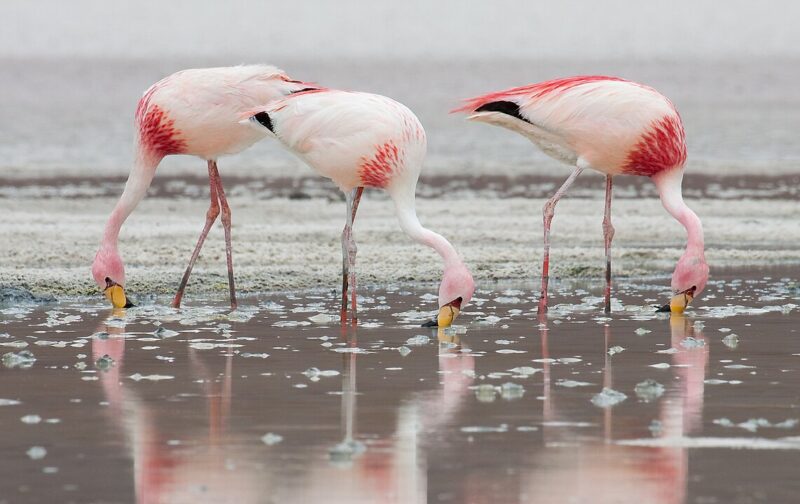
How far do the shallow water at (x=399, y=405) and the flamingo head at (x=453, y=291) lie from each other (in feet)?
0.41

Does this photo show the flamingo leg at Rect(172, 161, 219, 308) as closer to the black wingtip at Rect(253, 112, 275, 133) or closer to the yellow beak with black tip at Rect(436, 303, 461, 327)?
the black wingtip at Rect(253, 112, 275, 133)

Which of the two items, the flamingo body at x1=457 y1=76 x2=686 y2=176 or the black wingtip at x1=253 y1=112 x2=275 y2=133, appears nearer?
the black wingtip at x1=253 y1=112 x2=275 y2=133

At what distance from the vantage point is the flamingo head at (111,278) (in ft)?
33.9

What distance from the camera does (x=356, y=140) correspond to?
385 inches

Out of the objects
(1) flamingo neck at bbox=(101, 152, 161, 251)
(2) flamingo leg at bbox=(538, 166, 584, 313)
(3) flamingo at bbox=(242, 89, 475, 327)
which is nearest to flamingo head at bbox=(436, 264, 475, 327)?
(3) flamingo at bbox=(242, 89, 475, 327)

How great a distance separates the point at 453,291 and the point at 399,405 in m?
2.34

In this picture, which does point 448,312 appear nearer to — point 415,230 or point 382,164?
point 415,230

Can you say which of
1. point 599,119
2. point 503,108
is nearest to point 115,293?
point 503,108

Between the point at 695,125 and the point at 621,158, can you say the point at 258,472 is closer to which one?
the point at 621,158

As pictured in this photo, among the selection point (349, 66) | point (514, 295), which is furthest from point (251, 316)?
point (349, 66)

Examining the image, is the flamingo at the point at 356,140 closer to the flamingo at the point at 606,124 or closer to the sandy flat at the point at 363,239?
the flamingo at the point at 606,124

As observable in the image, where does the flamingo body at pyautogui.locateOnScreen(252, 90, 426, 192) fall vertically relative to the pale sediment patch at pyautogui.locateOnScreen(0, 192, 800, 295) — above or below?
above

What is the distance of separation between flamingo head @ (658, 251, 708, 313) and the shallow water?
6.6 inches

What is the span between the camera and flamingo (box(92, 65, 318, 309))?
1046cm
